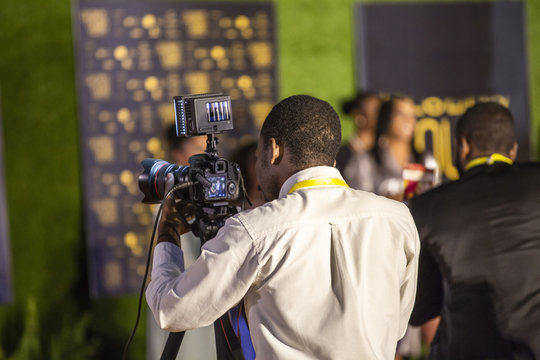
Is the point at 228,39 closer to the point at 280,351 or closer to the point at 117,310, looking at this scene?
the point at 117,310

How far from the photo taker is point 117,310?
12.0ft

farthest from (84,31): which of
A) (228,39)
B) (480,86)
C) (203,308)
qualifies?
(203,308)

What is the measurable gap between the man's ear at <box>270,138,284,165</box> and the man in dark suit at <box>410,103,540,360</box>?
2.43 ft

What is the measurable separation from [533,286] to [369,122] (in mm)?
2050

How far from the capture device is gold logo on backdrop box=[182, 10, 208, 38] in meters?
3.63

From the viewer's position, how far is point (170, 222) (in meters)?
1.50

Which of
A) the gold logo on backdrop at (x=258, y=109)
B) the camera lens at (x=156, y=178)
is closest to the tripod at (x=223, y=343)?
the camera lens at (x=156, y=178)


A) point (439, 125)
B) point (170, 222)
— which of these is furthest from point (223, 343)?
point (439, 125)

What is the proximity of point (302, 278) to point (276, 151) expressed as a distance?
27 cm

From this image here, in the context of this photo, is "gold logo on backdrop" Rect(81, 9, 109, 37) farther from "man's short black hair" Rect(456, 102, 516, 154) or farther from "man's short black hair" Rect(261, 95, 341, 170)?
"man's short black hair" Rect(261, 95, 341, 170)

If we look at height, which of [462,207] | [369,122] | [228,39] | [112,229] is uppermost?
[228,39]

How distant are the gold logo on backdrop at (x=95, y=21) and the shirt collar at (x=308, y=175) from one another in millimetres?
2450

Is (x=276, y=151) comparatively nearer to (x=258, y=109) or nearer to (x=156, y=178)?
(x=156, y=178)

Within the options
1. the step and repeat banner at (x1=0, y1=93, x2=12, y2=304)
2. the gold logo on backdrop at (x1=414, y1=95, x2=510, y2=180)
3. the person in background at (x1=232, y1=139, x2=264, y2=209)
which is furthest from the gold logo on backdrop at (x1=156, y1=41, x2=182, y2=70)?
the gold logo on backdrop at (x1=414, y1=95, x2=510, y2=180)
